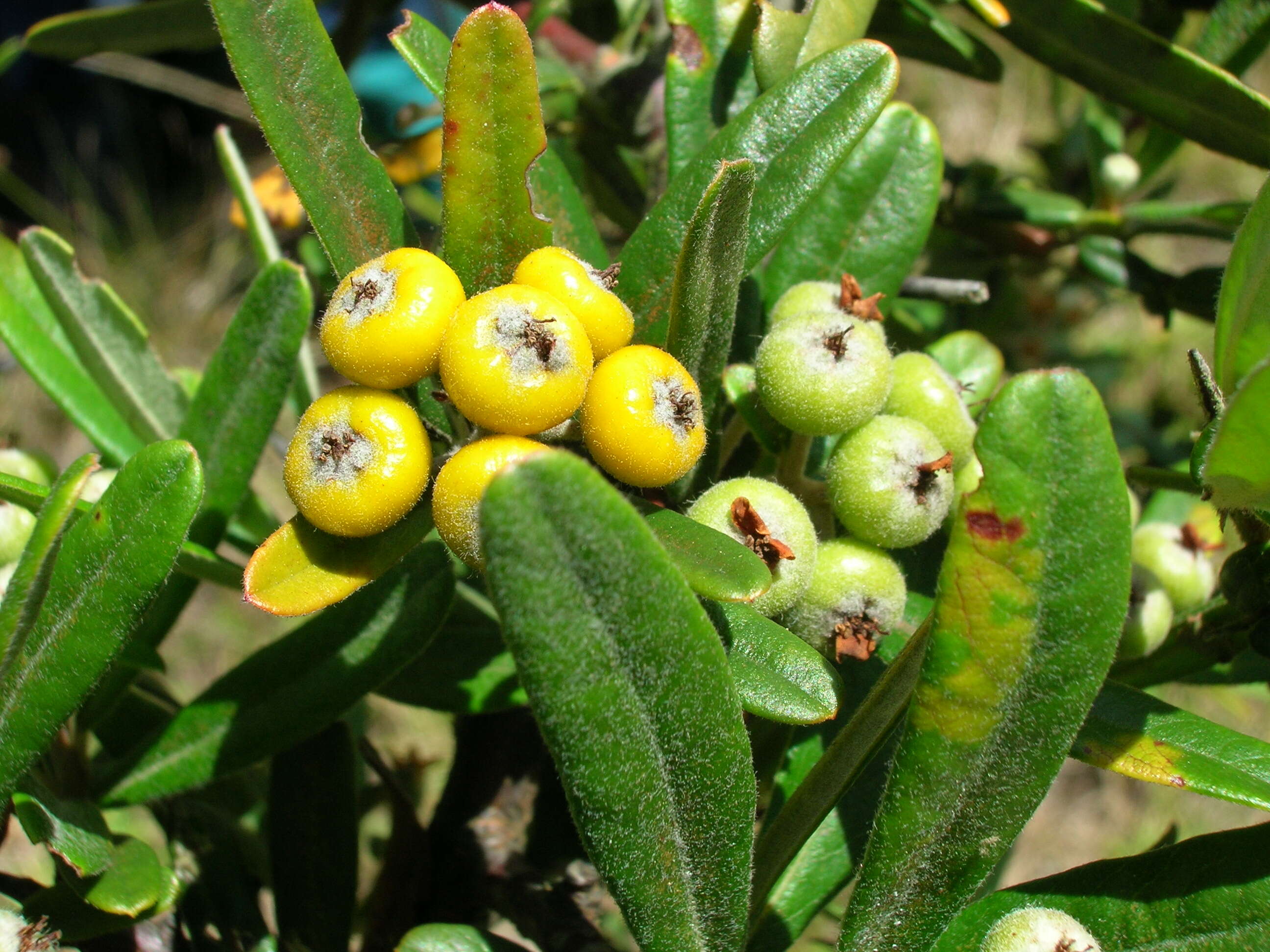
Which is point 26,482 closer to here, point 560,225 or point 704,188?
point 560,225

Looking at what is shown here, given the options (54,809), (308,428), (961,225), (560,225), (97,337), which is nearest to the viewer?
(308,428)

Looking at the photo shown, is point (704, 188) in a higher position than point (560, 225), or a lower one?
higher

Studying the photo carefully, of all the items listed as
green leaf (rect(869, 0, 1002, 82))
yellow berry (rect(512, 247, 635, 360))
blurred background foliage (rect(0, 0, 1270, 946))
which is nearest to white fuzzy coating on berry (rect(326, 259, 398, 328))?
yellow berry (rect(512, 247, 635, 360))

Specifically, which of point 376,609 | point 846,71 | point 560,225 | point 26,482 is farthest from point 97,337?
point 846,71

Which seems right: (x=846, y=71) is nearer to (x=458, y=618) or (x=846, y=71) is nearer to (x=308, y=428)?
(x=308, y=428)

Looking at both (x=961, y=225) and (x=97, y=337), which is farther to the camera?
(x=961, y=225)

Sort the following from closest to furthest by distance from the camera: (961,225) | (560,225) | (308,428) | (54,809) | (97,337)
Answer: (308,428) < (54,809) < (560,225) < (97,337) < (961,225)

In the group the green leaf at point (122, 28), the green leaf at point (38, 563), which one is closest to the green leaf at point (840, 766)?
the green leaf at point (38, 563)

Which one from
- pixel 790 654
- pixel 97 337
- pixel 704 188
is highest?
pixel 704 188
